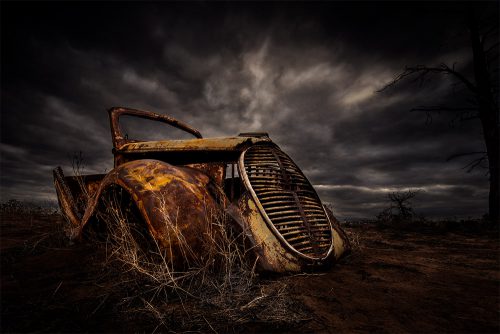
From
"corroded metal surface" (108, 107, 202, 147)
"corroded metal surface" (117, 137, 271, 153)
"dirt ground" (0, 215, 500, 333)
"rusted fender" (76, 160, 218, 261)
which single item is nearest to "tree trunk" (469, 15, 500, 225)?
"dirt ground" (0, 215, 500, 333)

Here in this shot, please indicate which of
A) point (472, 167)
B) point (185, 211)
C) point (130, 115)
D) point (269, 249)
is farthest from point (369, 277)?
point (472, 167)

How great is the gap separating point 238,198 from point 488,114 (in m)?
9.37

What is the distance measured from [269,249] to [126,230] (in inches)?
44.7

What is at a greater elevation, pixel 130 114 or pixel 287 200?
pixel 130 114

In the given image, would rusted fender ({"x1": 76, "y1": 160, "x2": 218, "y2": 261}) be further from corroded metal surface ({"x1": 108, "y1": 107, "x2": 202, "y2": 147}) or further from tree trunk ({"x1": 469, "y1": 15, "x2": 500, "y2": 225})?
tree trunk ({"x1": 469, "y1": 15, "x2": 500, "y2": 225})

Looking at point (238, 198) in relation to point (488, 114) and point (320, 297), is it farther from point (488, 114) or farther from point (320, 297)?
point (488, 114)

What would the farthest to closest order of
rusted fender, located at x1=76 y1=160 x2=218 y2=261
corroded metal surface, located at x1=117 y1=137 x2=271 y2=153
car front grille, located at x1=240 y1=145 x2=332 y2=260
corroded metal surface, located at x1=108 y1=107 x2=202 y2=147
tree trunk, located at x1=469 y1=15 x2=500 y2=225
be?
tree trunk, located at x1=469 y1=15 x2=500 y2=225, corroded metal surface, located at x1=108 y1=107 x2=202 y2=147, corroded metal surface, located at x1=117 y1=137 x2=271 y2=153, car front grille, located at x1=240 y1=145 x2=332 y2=260, rusted fender, located at x1=76 y1=160 x2=218 y2=261

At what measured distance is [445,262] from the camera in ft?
10.0

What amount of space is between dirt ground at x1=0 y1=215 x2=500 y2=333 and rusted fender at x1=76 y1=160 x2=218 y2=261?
514mm

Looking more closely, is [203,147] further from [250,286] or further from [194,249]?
[250,286]

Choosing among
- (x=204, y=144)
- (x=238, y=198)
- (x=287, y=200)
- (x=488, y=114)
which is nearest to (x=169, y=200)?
(x=238, y=198)

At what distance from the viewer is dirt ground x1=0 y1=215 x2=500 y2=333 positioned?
4.82 ft

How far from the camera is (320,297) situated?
1.83 m

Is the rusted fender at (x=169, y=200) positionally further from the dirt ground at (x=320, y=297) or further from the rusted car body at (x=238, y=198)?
the dirt ground at (x=320, y=297)
